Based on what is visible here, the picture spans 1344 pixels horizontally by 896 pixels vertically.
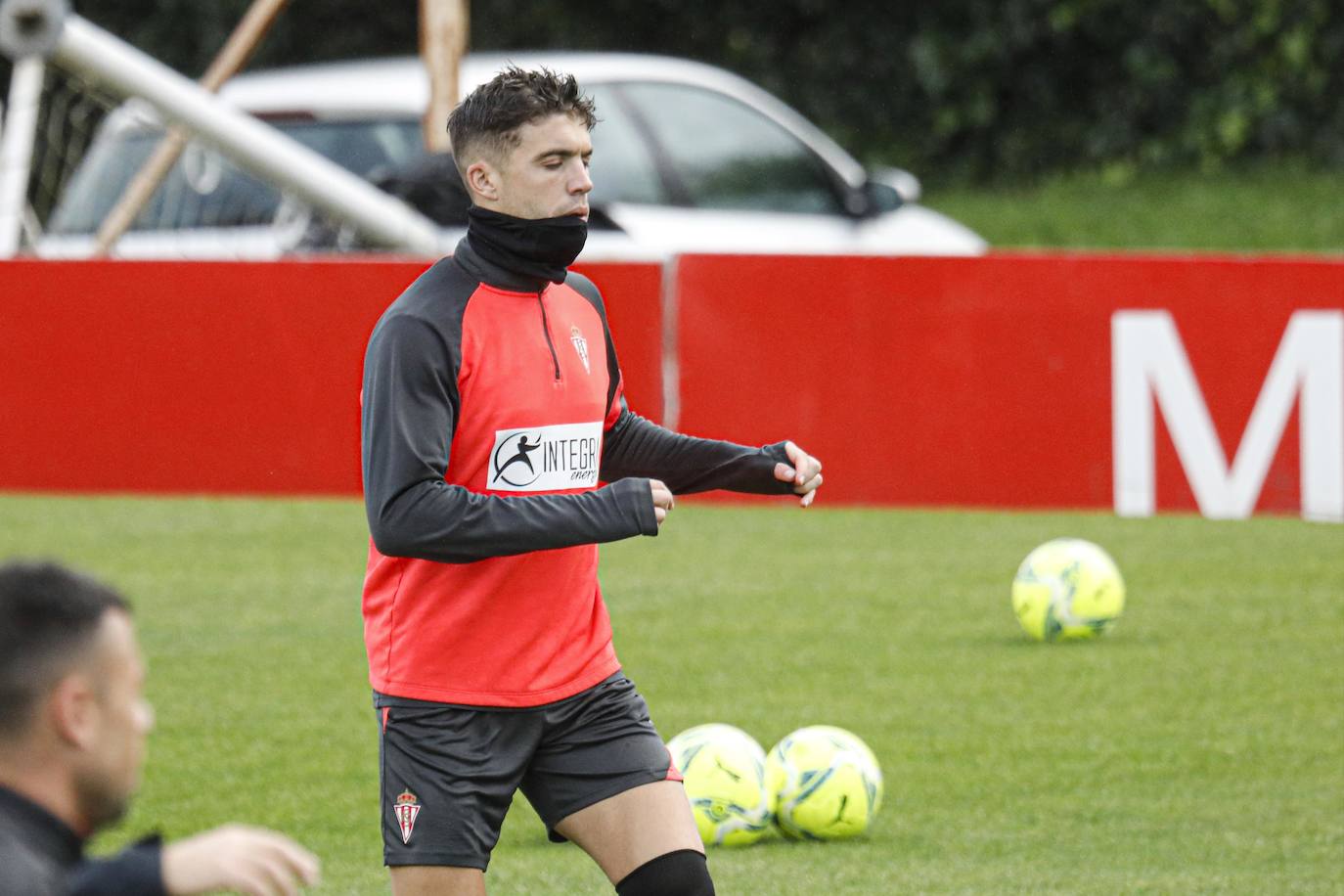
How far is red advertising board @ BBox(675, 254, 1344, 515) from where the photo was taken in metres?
12.0

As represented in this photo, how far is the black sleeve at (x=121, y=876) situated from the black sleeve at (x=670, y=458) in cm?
226

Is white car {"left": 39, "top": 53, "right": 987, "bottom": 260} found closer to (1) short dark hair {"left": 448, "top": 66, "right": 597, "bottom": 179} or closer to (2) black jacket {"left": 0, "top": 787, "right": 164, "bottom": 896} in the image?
(1) short dark hair {"left": 448, "top": 66, "right": 597, "bottom": 179}

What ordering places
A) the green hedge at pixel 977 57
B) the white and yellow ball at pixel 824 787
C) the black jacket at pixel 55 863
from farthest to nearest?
the green hedge at pixel 977 57 < the white and yellow ball at pixel 824 787 < the black jacket at pixel 55 863

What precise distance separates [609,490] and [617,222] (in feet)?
29.8

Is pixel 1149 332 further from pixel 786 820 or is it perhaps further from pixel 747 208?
pixel 786 820

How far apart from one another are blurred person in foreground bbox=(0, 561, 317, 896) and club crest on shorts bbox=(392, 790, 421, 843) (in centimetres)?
160

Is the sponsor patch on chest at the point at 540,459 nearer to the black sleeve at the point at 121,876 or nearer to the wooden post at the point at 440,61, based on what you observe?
the black sleeve at the point at 121,876

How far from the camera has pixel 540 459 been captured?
4.34 metres

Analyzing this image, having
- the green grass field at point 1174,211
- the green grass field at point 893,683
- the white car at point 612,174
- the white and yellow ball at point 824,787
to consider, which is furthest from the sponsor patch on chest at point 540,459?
the green grass field at point 1174,211

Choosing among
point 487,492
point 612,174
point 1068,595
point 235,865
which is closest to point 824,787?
point 487,492

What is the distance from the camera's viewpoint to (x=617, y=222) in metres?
13.1

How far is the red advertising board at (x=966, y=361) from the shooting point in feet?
39.2

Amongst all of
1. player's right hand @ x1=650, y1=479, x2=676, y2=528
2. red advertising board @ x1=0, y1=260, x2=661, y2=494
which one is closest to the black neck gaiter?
player's right hand @ x1=650, y1=479, x2=676, y2=528

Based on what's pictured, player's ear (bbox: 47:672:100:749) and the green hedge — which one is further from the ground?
the green hedge
